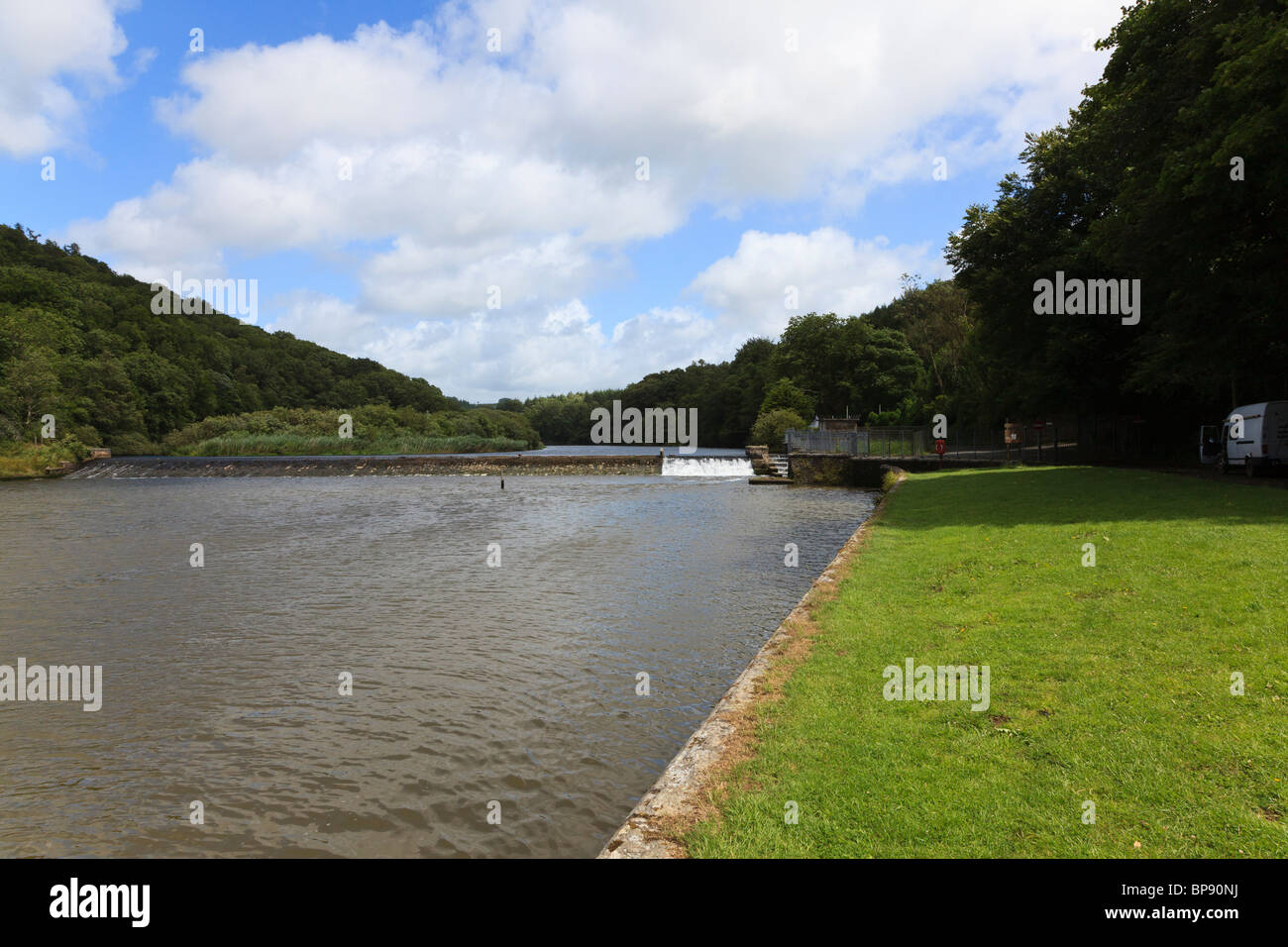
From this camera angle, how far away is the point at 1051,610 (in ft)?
25.4

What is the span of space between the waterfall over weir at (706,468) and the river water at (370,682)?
29.6 metres

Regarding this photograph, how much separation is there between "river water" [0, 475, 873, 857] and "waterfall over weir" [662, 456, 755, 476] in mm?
29628

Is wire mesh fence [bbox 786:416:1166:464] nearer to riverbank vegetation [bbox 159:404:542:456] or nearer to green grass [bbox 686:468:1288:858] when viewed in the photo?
green grass [bbox 686:468:1288:858]

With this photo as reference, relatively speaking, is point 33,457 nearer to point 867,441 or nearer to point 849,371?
point 867,441

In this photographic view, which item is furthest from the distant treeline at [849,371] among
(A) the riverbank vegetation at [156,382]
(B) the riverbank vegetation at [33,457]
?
(B) the riverbank vegetation at [33,457]

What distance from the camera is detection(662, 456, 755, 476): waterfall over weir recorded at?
1975 inches

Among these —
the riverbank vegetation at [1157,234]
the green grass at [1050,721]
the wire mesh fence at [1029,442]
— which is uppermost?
the riverbank vegetation at [1157,234]

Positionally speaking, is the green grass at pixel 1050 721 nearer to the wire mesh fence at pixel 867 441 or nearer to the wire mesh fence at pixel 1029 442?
the wire mesh fence at pixel 1029 442

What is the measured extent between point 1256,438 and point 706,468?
34.8 metres

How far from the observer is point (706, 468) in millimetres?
51969

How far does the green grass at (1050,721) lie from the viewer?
3.67 metres
